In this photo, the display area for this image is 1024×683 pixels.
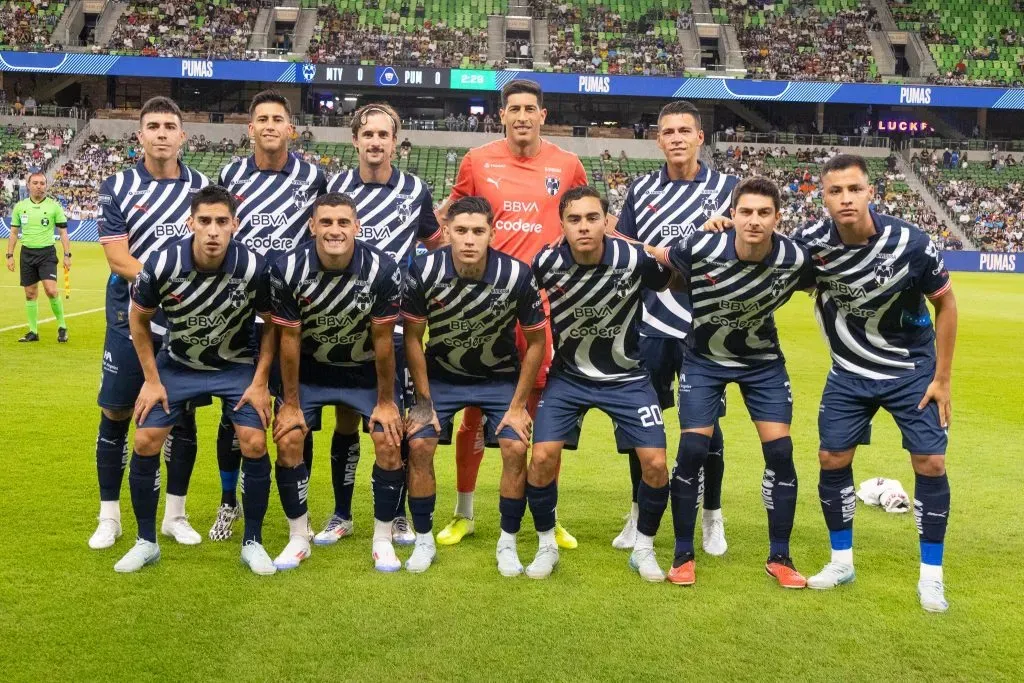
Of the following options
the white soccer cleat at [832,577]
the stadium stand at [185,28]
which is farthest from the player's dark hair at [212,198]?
the stadium stand at [185,28]

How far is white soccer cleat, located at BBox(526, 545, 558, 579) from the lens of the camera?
17.3ft

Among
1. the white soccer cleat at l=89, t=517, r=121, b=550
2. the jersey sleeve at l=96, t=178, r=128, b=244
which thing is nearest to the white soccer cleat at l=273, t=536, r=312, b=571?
the white soccer cleat at l=89, t=517, r=121, b=550

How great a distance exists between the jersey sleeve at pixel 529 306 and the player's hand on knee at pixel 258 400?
4.78ft

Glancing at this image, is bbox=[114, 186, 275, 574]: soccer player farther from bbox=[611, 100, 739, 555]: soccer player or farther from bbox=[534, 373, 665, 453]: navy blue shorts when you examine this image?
bbox=[611, 100, 739, 555]: soccer player

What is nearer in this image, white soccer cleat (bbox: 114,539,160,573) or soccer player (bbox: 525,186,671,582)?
white soccer cleat (bbox: 114,539,160,573)

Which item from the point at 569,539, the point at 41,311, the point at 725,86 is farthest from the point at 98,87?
the point at 569,539

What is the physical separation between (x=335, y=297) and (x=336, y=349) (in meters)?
0.33

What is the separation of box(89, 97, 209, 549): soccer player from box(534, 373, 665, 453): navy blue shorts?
2038mm

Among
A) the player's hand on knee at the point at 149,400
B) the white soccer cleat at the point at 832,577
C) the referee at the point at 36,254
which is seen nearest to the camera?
the white soccer cleat at the point at 832,577

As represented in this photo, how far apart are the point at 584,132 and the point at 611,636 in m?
41.0

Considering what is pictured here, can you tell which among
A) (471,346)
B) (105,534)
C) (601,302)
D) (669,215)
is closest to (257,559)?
(105,534)

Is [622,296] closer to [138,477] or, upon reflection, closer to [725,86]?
[138,477]

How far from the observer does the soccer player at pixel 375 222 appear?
5.86 m

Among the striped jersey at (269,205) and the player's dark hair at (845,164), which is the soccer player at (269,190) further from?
the player's dark hair at (845,164)
